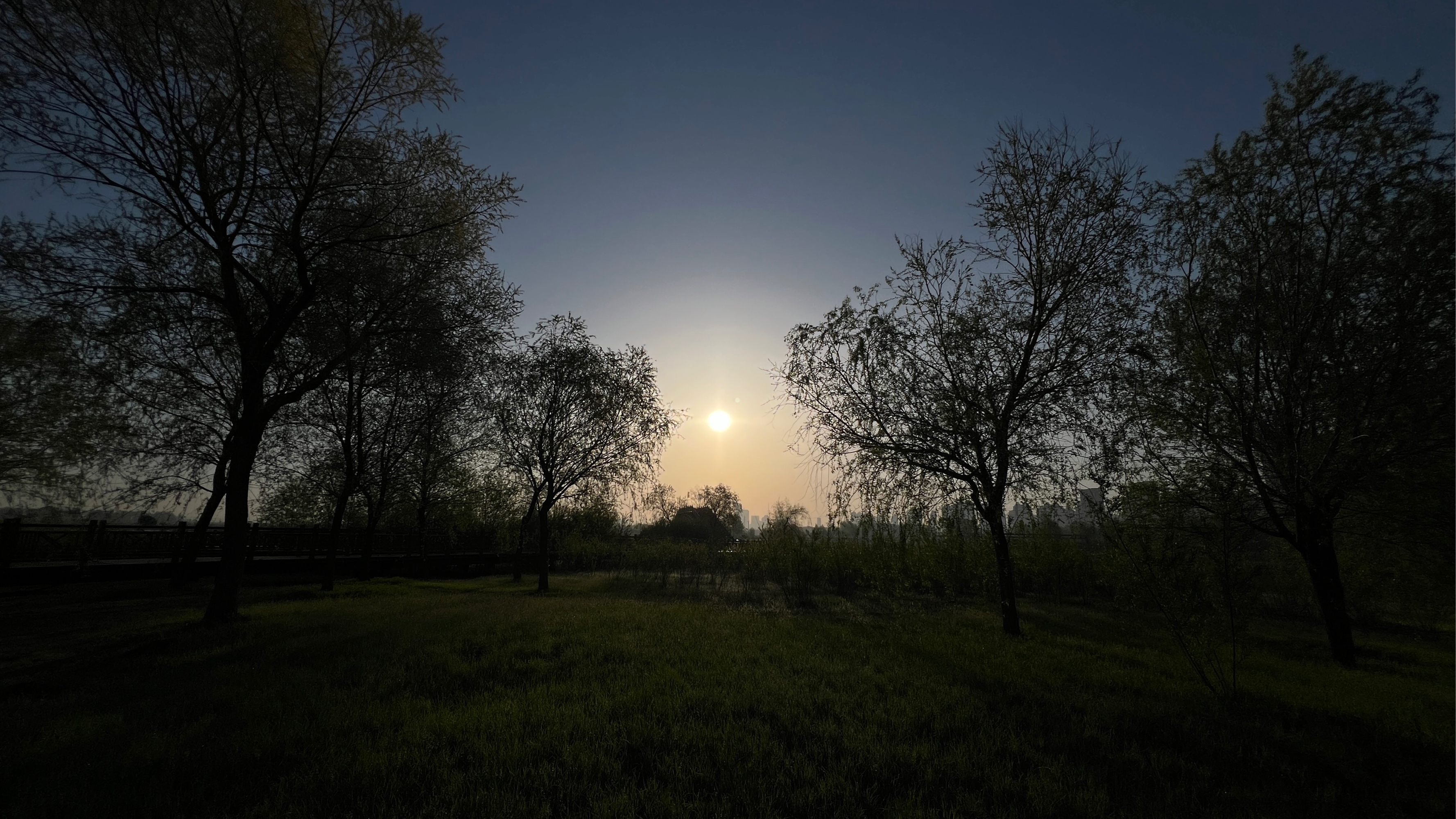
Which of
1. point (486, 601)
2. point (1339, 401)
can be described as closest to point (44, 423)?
point (486, 601)

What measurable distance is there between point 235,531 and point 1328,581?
23497 mm

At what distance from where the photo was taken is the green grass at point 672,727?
3779 millimetres

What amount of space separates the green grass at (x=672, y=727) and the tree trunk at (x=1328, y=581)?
66cm

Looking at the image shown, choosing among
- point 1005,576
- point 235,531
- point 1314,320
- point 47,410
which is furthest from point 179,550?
point 1314,320

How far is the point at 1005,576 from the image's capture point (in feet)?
38.4

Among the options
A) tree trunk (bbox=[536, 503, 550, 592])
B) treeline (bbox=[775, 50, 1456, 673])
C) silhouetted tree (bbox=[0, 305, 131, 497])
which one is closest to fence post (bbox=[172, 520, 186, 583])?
silhouetted tree (bbox=[0, 305, 131, 497])

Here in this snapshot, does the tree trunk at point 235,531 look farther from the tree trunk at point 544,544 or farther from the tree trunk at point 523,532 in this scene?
the tree trunk at point 523,532

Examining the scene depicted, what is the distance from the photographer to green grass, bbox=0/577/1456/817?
12.4ft

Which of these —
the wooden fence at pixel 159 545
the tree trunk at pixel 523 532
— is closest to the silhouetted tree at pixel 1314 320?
the tree trunk at pixel 523 532

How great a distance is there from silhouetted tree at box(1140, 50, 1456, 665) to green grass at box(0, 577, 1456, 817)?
3.08 meters

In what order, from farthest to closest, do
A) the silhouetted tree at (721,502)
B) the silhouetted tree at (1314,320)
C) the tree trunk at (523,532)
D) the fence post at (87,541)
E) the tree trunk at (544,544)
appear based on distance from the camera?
the silhouetted tree at (721,502) → the tree trunk at (523,532) → the tree trunk at (544,544) → the fence post at (87,541) → the silhouetted tree at (1314,320)

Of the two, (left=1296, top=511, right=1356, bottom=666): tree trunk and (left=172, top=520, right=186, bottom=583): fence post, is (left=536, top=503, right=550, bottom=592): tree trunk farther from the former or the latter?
(left=1296, top=511, right=1356, bottom=666): tree trunk

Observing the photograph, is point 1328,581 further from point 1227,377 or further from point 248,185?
point 248,185

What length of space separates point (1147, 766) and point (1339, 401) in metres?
5.94
